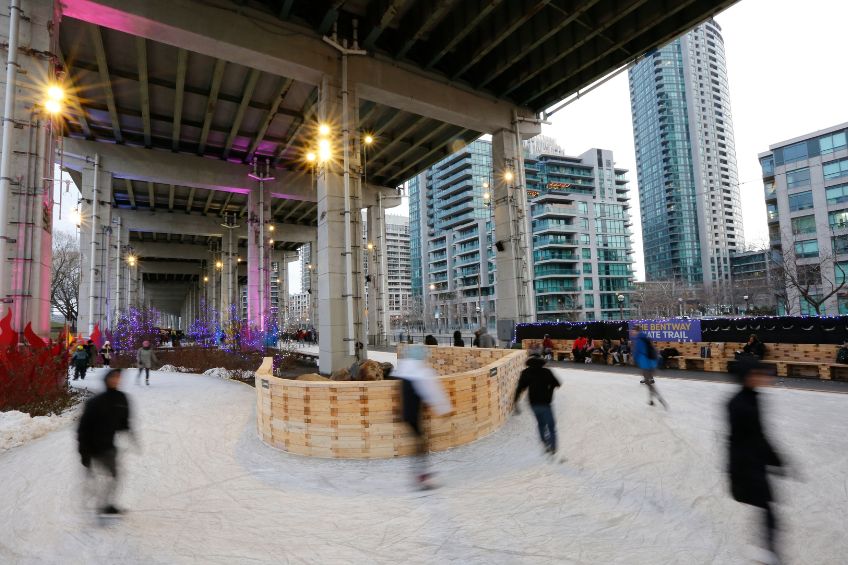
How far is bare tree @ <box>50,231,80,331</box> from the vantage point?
176 feet

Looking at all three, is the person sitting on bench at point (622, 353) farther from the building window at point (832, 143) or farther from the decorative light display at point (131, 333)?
the building window at point (832, 143)

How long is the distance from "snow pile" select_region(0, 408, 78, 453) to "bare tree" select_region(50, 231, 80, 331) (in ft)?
188

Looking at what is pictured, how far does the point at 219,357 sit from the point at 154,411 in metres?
12.6

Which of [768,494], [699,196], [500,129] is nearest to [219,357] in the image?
[500,129]

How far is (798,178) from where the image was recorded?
53.0m

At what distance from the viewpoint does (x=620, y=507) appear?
15.3 ft

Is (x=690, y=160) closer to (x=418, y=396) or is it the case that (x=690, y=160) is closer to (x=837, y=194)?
(x=837, y=194)

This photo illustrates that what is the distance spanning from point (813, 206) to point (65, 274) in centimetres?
9513

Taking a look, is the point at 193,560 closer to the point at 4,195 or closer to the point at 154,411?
the point at 154,411

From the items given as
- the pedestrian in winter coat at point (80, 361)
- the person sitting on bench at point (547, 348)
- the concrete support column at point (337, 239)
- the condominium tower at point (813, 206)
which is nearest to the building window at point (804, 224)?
the condominium tower at point (813, 206)

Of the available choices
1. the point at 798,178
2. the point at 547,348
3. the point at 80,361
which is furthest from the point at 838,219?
the point at 80,361

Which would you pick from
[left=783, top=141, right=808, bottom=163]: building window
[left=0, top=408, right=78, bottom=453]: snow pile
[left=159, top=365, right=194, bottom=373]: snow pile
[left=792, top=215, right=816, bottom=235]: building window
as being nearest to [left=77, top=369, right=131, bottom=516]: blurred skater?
[left=0, top=408, right=78, bottom=453]: snow pile

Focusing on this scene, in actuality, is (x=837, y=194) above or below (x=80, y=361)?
above

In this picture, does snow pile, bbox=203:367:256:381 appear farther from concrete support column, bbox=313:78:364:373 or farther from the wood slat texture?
the wood slat texture
